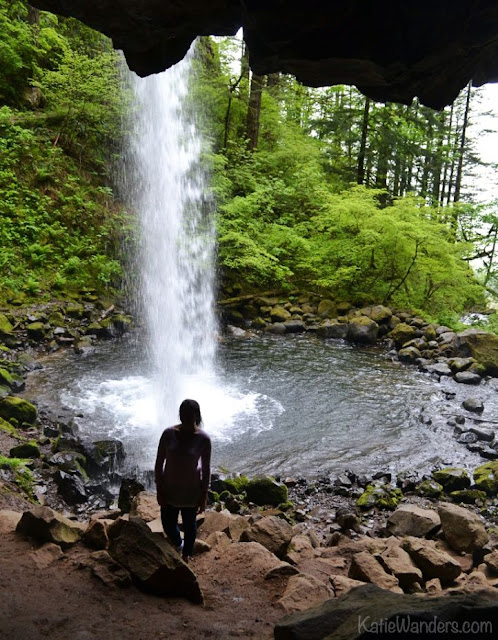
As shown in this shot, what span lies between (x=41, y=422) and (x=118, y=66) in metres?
14.4

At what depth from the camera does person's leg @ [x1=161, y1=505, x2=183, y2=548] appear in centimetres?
424

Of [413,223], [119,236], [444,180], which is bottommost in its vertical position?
[119,236]

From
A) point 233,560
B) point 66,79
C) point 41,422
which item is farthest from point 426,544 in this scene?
point 66,79

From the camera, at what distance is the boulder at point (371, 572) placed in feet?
13.8

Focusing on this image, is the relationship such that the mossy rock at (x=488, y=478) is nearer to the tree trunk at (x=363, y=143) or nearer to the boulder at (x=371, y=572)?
the boulder at (x=371, y=572)

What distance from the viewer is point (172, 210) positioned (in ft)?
57.6

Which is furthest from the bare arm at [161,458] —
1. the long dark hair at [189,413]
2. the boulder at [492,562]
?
the boulder at [492,562]

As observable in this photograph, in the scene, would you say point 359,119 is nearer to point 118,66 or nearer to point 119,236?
point 118,66

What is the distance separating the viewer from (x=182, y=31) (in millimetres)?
4793

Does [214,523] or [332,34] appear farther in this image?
[214,523]

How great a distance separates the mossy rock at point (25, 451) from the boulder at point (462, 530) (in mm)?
5713

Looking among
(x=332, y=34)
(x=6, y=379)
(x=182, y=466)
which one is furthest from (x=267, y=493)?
(x=6, y=379)

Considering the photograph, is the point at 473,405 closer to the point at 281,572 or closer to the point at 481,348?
the point at 481,348

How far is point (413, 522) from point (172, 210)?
1419 centimetres
